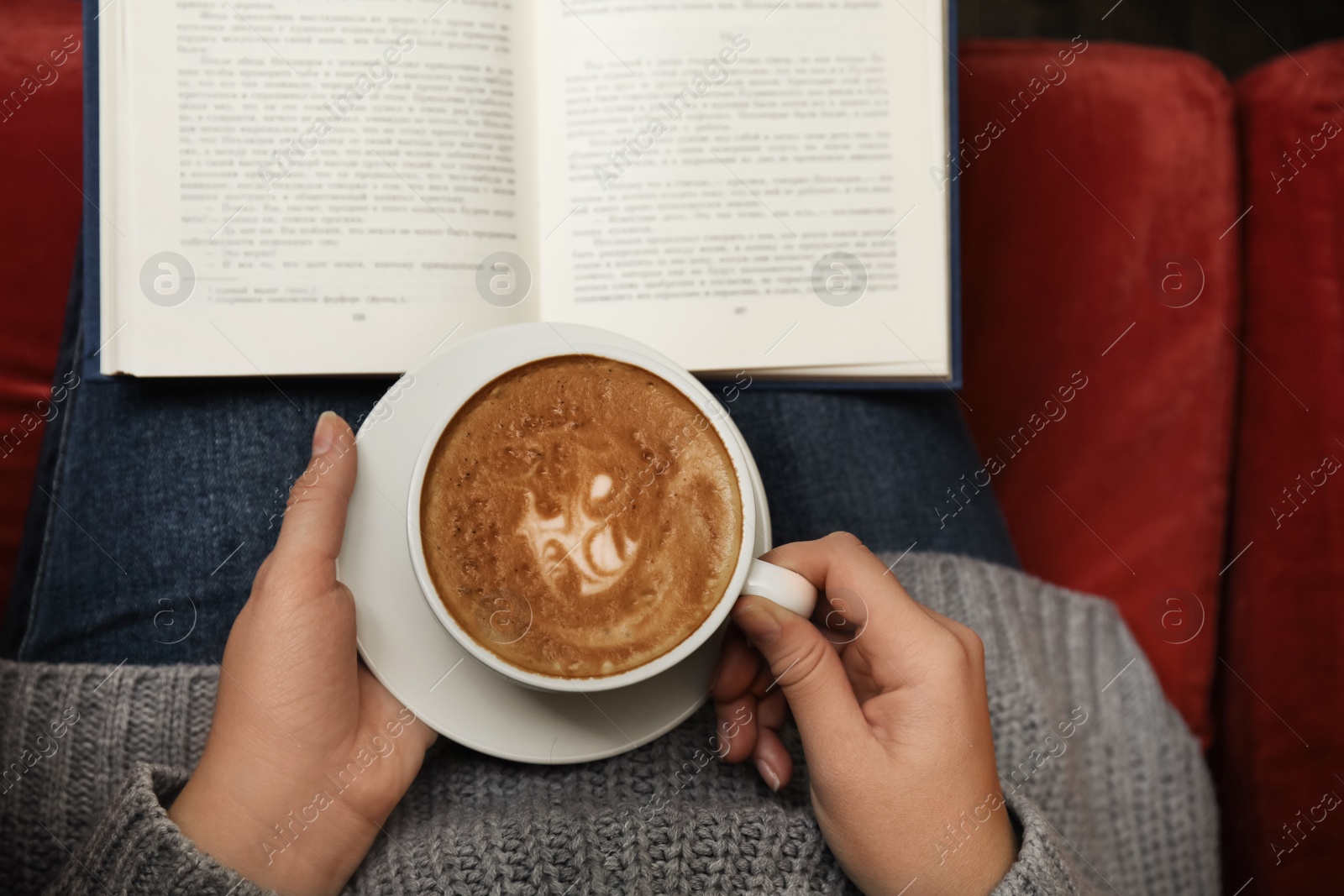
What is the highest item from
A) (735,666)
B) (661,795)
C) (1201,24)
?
(1201,24)

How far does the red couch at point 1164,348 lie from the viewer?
2.94 feet

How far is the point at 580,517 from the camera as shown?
2.10ft

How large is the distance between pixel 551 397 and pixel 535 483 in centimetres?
7

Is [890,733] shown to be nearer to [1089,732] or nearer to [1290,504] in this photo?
[1089,732]

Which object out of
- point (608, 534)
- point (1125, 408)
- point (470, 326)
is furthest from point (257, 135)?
point (1125, 408)

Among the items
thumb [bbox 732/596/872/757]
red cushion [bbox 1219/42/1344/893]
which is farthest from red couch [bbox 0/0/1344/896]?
thumb [bbox 732/596/872/757]

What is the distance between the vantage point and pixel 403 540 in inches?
27.7

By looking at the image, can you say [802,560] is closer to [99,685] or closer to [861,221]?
[861,221]

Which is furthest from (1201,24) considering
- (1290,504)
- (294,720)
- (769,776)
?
(294,720)

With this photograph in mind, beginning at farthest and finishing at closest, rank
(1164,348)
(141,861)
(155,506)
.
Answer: (1164,348) < (155,506) < (141,861)

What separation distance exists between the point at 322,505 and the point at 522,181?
1.18ft

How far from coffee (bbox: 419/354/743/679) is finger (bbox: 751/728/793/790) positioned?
21 cm

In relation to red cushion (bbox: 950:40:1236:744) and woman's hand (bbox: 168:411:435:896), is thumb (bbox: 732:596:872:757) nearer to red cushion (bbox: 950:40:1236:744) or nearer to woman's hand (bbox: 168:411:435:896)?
woman's hand (bbox: 168:411:435:896)

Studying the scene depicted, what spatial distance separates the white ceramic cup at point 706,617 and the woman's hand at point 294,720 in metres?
0.08
